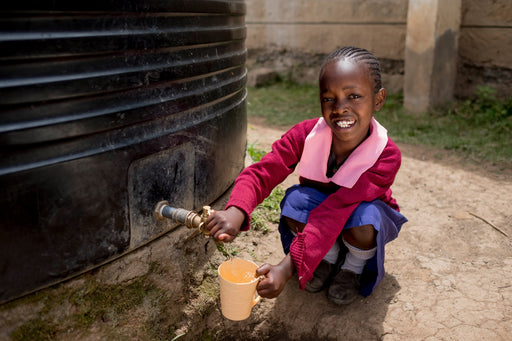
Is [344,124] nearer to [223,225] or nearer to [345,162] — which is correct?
[345,162]

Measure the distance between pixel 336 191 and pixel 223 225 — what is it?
495 mm

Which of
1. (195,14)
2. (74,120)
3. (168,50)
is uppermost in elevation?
(195,14)

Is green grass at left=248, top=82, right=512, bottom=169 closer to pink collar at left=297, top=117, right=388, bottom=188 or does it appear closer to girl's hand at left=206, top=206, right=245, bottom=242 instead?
pink collar at left=297, top=117, right=388, bottom=188

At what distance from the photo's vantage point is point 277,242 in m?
2.26

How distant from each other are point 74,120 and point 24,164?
184 millimetres

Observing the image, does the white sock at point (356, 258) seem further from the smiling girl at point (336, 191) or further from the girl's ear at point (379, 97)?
the girl's ear at point (379, 97)

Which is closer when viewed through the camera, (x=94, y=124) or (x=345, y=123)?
(x=94, y=124)

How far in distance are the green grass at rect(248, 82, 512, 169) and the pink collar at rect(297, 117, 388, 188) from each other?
2037 mm

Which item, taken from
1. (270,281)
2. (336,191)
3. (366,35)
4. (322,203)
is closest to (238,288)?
(270,281)

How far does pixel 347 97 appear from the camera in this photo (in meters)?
1.70

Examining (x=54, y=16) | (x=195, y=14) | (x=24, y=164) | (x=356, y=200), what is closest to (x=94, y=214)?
(x=24, y=164)

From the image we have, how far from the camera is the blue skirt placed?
1758 millimetres

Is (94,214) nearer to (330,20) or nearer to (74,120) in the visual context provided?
(74,120)

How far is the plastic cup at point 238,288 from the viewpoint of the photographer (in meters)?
1.45
